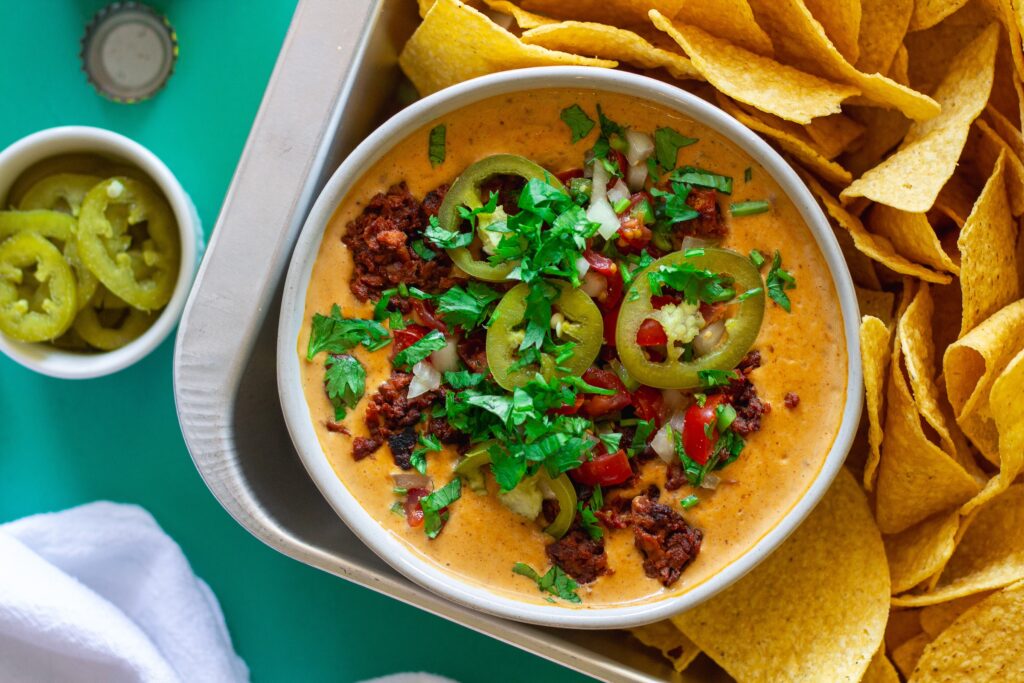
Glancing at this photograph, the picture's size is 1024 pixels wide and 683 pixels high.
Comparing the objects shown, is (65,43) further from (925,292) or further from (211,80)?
(925,292)

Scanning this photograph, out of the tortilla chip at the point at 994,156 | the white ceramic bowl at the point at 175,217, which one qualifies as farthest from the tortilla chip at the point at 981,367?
the white ceramic bowl at the point at 175,217

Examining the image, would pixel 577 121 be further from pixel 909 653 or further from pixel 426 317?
pixel 909 653

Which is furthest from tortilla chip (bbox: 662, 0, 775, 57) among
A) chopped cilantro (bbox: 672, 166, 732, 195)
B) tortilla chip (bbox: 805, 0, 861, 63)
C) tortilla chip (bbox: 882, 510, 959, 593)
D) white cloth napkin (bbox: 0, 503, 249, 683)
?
white cloth napkin (bbox: 0, 503, 249, 683)

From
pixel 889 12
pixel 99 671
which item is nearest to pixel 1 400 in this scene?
pixel 99 671

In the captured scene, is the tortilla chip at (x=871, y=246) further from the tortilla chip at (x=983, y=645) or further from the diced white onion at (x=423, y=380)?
the diced white onion at (x=423, y=380)

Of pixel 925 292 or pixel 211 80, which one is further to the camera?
pixel 211 80
